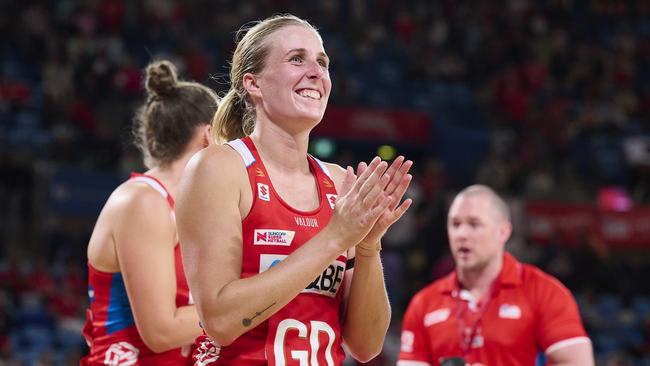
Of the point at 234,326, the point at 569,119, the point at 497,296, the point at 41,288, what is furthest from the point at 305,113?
the point at 569,119

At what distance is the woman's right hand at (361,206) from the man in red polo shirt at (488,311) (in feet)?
6.78

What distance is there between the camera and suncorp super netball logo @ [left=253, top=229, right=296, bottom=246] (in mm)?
2807

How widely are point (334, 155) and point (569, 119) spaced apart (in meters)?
4.56

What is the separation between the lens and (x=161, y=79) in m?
4.00

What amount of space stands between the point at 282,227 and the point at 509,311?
234 cm

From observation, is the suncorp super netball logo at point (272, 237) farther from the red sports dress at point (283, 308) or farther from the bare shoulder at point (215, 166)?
the bare shoulder at point (215, 166)

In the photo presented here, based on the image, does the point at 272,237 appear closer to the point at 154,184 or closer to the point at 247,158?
the point at 247,158

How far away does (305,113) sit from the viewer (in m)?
2.93

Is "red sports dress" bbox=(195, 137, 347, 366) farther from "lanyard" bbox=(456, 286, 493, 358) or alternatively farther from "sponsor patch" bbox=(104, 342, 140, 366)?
"lanyard" bbox=(456, 286, 493, 358)

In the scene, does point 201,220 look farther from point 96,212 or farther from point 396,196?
point 96,212

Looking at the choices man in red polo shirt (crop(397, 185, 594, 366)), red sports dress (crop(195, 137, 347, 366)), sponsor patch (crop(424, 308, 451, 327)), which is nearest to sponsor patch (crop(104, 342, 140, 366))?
red sports dress (crop(195, 137, 347, 366))

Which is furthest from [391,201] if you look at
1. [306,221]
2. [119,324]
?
[119,324]

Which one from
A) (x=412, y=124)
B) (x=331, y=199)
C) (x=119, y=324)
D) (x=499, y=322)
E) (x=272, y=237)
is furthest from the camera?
(x=412, y=124)

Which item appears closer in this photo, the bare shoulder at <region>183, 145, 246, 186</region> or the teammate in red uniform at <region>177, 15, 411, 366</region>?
the teammate in red uniform at <region>177, 15, 411, 366</region>
